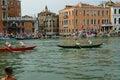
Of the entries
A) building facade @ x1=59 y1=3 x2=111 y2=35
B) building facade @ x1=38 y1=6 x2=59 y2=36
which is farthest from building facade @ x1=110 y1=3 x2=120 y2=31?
building facade @ x1=38 y1=6 x2=59 y2=36

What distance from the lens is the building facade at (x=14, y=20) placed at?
6188 centimetres

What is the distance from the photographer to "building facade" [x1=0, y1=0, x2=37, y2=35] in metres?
61.9

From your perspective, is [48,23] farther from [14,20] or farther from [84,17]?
[14,20]

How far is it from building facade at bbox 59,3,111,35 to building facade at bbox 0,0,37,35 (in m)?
8.01

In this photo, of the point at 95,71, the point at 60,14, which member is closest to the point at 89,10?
the point at 60,14

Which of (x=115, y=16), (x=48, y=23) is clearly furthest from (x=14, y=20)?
(x=115, y=16)

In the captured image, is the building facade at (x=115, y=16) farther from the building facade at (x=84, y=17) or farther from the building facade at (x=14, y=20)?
the building facade at (x=14, y=20)

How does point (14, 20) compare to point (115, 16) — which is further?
point (115, 16)

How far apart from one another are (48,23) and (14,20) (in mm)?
14617

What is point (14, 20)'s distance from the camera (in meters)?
63.2

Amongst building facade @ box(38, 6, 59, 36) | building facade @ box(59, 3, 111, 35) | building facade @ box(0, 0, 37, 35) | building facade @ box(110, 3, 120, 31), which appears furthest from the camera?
building facade @ box(38, 6, 59, 36)

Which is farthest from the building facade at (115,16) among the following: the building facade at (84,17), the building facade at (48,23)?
the building facade at (48,23)

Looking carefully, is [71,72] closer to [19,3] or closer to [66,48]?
[66,48]

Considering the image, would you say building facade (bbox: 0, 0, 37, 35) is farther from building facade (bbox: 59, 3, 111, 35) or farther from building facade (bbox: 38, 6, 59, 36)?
building facade (bbox: 38, 6, 59, 36)
